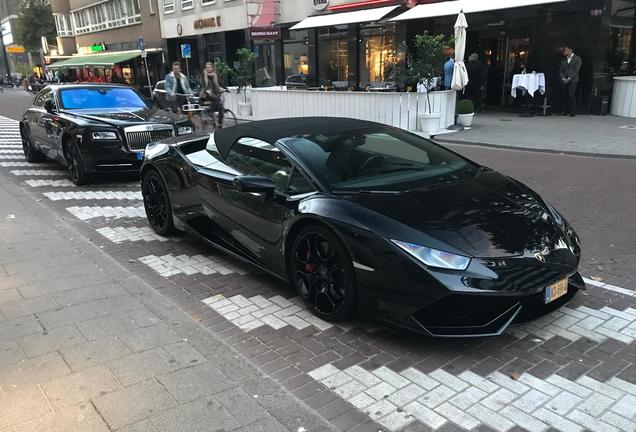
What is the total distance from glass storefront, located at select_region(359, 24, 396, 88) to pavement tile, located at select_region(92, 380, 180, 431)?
1787cm

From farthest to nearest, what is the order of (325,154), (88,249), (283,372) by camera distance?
(88,249) → (325,154) → (283,372)

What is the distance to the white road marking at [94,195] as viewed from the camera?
321 inches

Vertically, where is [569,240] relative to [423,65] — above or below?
below

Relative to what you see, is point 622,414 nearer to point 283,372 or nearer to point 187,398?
point 283,372

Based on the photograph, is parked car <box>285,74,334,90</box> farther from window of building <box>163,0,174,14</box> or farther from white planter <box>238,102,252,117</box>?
window of building <box>163,0,174,14</box>

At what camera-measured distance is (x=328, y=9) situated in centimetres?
2128

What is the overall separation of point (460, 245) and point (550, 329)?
99cm

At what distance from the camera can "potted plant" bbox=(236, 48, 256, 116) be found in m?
17.8

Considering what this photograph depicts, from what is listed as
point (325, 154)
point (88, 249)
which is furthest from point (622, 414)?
point (88, 249)

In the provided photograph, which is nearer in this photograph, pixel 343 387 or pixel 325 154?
pixel 343 387

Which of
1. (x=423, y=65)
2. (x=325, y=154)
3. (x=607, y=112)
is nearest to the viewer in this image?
(x=325, y=154)

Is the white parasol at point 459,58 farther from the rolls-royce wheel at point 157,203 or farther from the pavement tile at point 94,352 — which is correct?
the pavement tile at point 94,352

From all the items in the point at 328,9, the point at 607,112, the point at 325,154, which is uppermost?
the point at 328,9

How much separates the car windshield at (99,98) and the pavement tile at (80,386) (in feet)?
24.5
